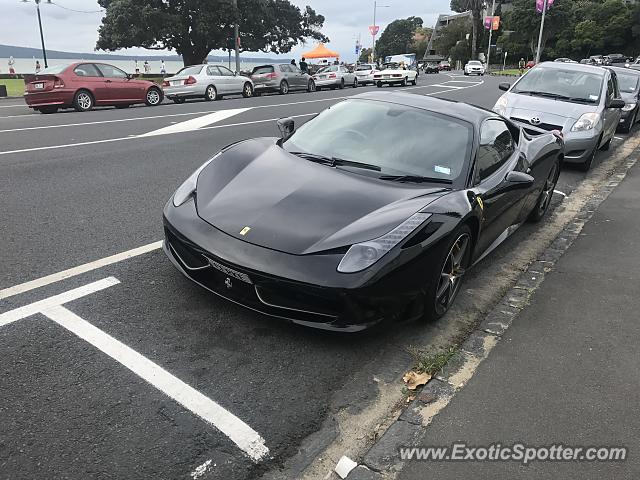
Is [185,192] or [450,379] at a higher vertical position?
[185,192]

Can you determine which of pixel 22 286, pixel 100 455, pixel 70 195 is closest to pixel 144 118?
pixel 70 195

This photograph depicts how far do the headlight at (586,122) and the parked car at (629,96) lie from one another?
14.7 ft

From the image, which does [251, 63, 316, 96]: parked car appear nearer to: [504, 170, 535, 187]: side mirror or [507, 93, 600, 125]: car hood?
[507, 93, 600, 125]: car hood

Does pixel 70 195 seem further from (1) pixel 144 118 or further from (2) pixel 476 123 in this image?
(1) pixel 144 118

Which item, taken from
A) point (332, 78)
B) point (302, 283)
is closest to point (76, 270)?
point (302, 283)

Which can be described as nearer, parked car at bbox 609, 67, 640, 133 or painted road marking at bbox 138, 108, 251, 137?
painted road marking at bbox 138, 108, 251, 137

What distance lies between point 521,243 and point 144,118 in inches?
402

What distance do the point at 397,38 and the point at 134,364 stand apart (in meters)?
153

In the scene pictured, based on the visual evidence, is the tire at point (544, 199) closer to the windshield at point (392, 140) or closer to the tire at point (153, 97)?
the windshield at point (392, 140)

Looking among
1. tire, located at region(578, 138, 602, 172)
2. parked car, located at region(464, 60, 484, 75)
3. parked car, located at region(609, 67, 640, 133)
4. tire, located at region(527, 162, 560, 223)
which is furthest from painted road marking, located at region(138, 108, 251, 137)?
parked car, located at region(464, 60, 484, 75)

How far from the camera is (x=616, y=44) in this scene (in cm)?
7850

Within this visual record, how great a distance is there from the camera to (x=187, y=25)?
124ft

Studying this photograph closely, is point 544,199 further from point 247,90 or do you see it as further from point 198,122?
point 247,90

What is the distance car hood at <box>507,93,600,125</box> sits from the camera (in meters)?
8.52
